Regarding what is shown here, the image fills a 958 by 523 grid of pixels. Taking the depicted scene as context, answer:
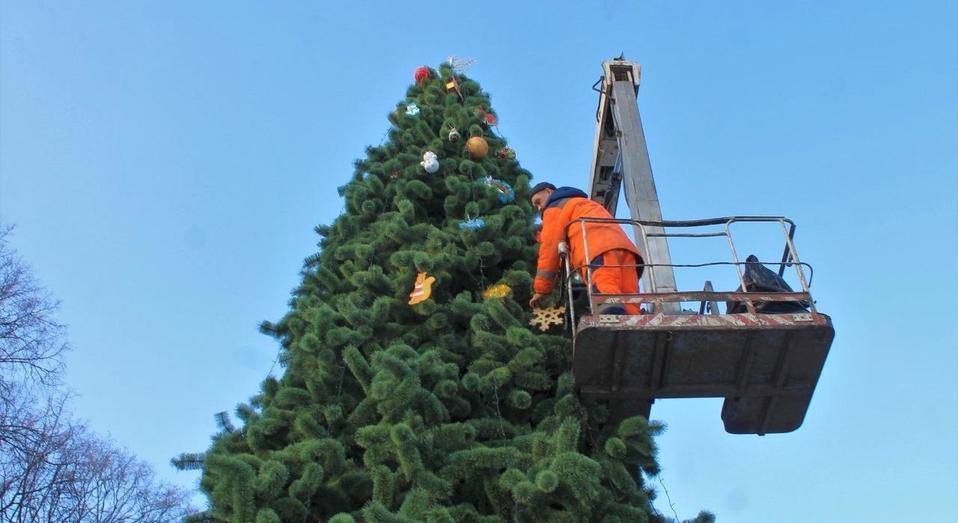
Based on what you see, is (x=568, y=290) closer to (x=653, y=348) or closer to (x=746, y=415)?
(x=653, y=348)

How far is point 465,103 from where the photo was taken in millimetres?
10242

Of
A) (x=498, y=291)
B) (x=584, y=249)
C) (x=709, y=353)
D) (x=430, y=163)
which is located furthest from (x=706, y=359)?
(x=430, y=163)

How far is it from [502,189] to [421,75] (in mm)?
3775

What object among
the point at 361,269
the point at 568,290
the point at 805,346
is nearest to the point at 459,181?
the point at 361,269

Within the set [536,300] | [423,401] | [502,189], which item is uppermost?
[502,189]

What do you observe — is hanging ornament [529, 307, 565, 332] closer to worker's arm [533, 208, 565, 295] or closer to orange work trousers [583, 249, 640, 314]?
worker's arm [533, 208, 565, 295]

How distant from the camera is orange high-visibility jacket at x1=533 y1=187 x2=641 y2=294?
598 centimetres

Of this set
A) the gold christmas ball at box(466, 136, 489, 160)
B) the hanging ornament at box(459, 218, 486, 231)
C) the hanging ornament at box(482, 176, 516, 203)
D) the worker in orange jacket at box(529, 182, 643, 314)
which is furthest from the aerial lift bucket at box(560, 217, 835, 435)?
the gold christmas ball at box(466, 136, 489, 160)

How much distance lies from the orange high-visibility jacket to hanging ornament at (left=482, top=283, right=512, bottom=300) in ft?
0.73

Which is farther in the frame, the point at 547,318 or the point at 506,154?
the point at 506,154

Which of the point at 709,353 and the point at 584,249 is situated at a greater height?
the point at 584,249

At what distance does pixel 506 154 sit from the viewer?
9.12m

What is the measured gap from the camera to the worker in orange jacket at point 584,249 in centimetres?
571

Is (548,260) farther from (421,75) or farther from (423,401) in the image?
(421,75)
